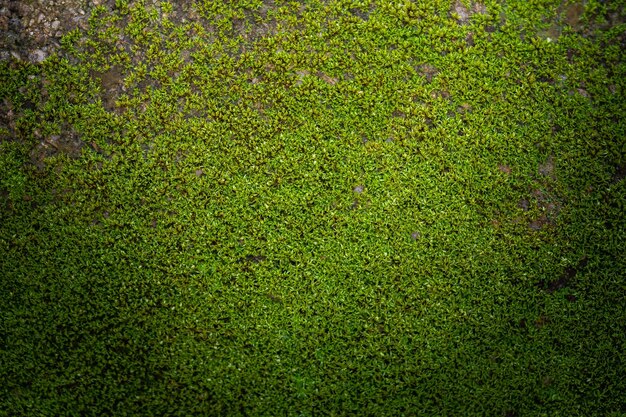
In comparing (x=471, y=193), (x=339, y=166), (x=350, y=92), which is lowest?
(x=471, y=193)

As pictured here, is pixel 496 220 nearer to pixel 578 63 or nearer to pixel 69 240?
pixel 578 63

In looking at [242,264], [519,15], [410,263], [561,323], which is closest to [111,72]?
[242,264]

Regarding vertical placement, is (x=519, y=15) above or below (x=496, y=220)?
above

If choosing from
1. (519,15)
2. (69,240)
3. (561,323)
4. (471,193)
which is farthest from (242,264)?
(519,15)

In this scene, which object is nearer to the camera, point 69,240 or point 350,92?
point 69,240

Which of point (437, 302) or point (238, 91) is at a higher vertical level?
point (238, 91)

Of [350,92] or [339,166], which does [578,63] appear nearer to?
[350,92]
